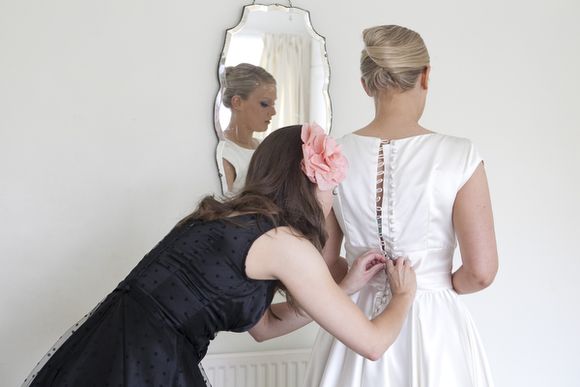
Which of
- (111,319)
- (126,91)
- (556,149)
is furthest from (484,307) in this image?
(111,319)

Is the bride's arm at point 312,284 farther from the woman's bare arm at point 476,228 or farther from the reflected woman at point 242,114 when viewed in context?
the reflected woman at point 242,114

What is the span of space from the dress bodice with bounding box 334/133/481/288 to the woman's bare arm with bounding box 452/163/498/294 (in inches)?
0.7

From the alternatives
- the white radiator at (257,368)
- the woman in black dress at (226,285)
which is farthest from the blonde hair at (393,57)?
the white radiator at (257,368)

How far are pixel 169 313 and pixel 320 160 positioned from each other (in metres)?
0.39

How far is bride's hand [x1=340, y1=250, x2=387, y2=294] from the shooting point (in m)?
1.41

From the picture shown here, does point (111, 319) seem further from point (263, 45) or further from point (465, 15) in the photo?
point (465, 15)

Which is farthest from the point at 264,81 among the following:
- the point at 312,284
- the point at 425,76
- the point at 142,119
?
the point at 312,284

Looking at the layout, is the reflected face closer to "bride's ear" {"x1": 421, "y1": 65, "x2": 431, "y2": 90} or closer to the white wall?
the white wall

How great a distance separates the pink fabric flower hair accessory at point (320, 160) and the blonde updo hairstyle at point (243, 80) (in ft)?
2.87

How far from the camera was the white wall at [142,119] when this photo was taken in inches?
77.3

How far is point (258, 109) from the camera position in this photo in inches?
83.1

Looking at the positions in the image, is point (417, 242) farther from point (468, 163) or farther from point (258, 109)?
point (258, 109)

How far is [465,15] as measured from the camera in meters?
2.33

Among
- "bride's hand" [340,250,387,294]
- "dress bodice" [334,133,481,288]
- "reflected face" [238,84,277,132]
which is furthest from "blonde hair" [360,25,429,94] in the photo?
"reflected face" [238,84,277,132]
